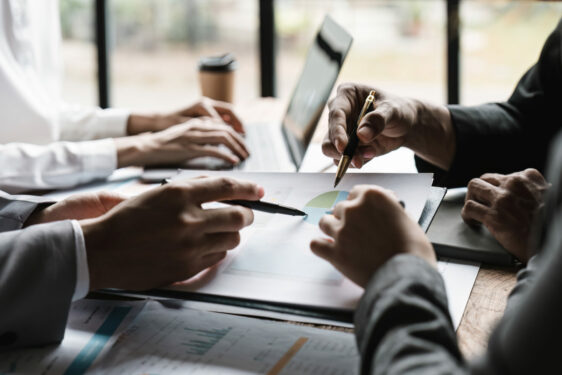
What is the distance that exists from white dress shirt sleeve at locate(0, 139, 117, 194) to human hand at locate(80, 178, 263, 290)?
1.68 ft

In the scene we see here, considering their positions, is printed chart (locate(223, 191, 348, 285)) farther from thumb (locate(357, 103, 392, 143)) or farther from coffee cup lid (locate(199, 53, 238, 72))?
coffee cup lid (locate(199, 53, 238, 72))

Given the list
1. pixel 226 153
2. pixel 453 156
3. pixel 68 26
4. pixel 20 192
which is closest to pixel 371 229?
pixel 453 156

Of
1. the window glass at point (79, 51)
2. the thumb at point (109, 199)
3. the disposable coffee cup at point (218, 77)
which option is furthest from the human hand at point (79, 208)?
the window glass at point (79, 51)

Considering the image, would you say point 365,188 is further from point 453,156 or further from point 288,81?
point 288,81

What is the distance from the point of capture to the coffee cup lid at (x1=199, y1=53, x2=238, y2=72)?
1.79m

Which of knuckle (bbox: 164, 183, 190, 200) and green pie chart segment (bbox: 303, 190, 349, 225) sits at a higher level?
knuckle (bbox: 164, 183, 190, 200)

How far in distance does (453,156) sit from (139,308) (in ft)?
2.14

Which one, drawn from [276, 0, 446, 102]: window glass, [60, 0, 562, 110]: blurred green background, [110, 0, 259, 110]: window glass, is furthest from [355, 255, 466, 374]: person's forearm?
[110, 0, 259, 110]: window glass

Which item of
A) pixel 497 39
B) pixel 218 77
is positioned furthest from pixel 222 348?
pixel 497 39

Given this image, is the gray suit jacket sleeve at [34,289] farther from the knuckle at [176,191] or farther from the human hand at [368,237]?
the human hand at [368,237]

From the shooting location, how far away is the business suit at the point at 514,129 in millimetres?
1115

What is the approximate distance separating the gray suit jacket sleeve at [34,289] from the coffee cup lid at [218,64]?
1200mm

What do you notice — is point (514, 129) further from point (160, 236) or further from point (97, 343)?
point (97, 343)

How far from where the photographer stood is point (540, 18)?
239 centimetres
